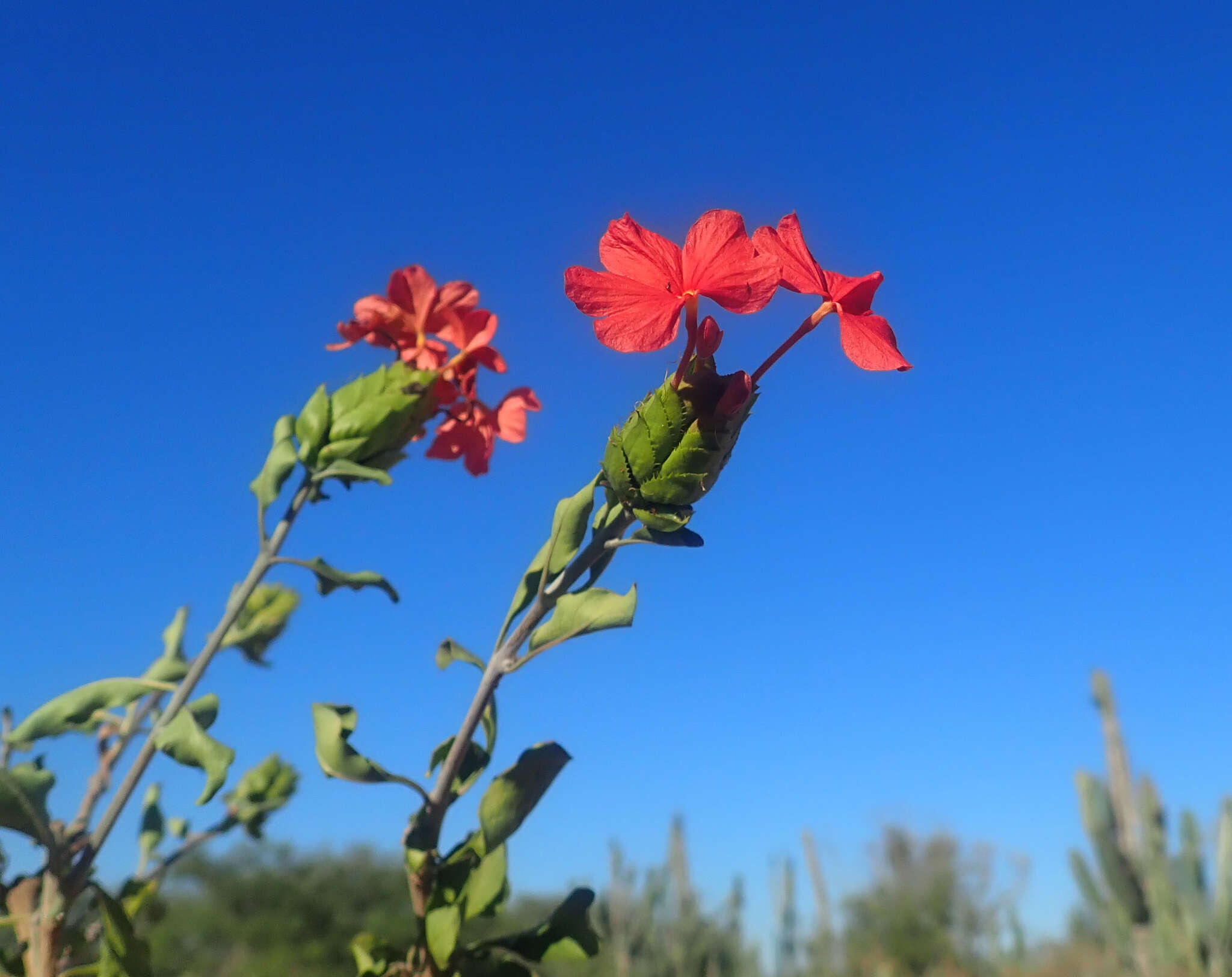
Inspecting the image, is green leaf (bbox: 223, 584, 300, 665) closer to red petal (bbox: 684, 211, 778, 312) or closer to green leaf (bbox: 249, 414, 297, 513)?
green leaf (bbox: 249, 414, 297, 513)

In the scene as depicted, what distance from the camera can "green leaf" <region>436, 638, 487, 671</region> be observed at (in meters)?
1.05

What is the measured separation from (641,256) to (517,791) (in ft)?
1.69

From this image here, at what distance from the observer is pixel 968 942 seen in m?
21.1

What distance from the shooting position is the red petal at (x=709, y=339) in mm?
797

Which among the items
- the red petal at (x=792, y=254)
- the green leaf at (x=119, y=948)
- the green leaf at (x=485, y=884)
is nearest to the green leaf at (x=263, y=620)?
the green leaf at (x=119, y=948)

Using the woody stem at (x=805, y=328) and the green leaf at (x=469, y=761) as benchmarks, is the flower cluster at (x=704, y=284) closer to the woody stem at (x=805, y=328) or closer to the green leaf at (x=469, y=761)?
the woody stem at (x=805, y=328)

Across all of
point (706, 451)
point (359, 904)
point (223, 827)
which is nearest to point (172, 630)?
→ point (223, 827)

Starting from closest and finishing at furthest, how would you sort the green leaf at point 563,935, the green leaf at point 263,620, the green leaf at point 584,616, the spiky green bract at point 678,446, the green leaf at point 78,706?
the spiky green bract at point 678,446
the green leaf at point 584,616
the green leaf at point 563,935
the green leaf at point 78,706
the green leaf at point 263,620

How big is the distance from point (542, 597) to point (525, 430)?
1.57 ft

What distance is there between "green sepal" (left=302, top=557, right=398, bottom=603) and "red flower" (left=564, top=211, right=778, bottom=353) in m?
0.50

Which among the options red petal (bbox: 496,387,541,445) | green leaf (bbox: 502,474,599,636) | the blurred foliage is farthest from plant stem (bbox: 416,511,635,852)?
the blurred foliage

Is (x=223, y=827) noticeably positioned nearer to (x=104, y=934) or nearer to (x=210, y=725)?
(x=210, y=725)

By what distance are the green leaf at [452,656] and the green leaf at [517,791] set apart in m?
0.12

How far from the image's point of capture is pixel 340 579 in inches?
47.1
